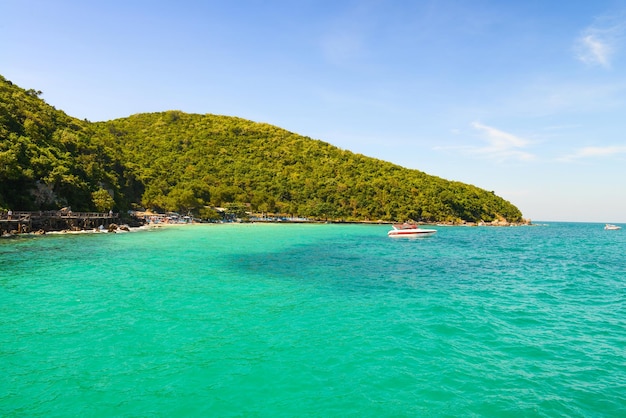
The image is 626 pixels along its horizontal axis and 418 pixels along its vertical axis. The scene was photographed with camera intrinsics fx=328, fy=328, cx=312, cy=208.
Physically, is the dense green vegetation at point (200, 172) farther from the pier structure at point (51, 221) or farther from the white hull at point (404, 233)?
the white hull at point (404, 233)

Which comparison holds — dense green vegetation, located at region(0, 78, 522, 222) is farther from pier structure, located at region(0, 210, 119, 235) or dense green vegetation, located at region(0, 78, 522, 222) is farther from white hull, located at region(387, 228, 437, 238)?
white hull, located at region(387, 228, 437, 238)

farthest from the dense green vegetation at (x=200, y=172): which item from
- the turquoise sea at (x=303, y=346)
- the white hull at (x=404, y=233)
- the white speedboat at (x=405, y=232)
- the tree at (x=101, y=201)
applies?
the white speedboat at (x=405, y=232)

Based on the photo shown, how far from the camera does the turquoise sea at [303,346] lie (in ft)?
26.8

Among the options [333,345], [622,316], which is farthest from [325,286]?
Result: [622,316]

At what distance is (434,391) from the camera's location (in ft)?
28.9

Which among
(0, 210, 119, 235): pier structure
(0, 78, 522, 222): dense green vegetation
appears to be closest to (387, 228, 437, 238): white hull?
(0, 210, 119, 235): pier structure

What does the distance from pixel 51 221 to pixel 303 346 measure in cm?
5423

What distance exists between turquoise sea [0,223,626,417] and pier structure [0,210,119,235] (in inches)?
1039

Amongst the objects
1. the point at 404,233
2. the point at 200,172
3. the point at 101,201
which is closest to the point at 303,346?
the point at 404,233

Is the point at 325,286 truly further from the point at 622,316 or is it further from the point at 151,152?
the point at 151,152

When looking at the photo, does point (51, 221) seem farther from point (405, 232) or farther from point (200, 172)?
point (200, 172)

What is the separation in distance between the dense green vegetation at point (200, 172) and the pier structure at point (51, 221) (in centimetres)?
297

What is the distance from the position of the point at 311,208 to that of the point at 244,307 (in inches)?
4385

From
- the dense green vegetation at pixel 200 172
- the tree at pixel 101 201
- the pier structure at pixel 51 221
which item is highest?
the dense green vegetation at pixel 200 172
